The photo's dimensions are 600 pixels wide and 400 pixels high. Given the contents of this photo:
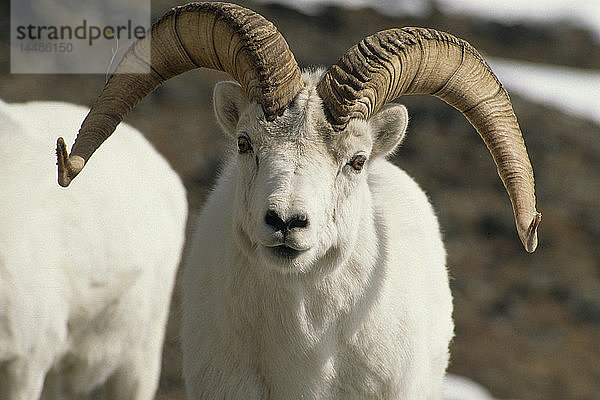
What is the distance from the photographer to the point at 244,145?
5.03 metres

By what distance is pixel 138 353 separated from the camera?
8.40 meters

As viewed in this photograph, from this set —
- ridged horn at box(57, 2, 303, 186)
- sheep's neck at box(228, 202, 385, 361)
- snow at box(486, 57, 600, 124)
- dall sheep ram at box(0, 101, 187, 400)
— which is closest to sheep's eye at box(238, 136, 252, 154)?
ridged horn at box(57, 2, 303, 186)

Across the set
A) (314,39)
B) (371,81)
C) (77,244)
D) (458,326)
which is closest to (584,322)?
(458,326)

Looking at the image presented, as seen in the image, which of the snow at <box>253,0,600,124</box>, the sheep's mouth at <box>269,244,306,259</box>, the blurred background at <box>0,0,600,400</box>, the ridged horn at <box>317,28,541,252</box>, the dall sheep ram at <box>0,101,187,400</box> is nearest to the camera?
the sheep's mouth at <box>269,244,306,259</box>

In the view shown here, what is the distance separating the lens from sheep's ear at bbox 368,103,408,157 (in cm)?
536

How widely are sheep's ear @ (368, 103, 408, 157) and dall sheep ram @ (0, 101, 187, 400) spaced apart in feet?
10.4

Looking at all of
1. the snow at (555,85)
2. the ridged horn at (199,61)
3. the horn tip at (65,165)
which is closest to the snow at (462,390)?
the ridged horn at (199,61)

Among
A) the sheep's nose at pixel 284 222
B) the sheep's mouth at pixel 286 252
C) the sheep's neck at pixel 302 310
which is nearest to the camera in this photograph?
the sheep's nose at pixel 284 222

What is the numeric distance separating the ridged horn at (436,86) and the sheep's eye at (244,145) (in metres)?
0.49

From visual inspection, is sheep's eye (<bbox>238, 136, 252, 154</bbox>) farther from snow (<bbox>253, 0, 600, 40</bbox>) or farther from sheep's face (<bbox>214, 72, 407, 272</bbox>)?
snow (<bbox>253, 0, 600, 40</bbox>)

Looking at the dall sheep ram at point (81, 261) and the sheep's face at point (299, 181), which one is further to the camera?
the dall sheep ram at point (81, 261)

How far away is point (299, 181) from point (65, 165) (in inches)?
59.1

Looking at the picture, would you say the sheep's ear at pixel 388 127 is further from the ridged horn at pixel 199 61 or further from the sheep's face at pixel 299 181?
the ridged horn at pixel 199 61

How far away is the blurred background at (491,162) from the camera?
15539 mm
